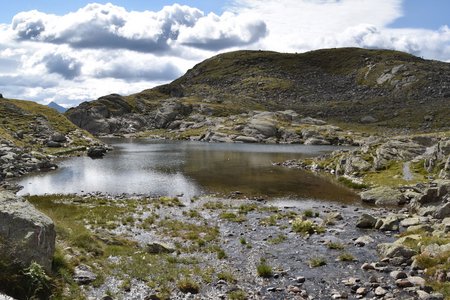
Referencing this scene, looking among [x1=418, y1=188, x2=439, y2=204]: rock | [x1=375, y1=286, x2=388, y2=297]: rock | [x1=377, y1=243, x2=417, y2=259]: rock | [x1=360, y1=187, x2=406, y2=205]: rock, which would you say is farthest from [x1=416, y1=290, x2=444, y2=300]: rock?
[x1=360, y1=187, x2=406, y2=205]: rock

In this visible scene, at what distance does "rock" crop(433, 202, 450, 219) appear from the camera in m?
39.0

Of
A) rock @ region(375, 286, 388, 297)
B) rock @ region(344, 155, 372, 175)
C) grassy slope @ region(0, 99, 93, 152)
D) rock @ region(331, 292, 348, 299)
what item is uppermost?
grassy slope @ region(0, 99, 93, 152)

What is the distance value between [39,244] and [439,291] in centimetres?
2108

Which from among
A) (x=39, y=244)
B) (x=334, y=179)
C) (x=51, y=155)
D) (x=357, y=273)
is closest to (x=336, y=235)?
(x=357, y=273)

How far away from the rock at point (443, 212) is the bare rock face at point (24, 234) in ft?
114

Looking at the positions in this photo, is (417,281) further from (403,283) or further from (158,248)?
(158,248)

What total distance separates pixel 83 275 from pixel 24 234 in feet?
15.6

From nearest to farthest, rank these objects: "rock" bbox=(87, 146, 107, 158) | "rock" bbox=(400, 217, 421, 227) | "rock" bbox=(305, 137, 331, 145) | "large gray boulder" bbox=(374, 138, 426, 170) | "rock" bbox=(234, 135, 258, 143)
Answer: "rock" bbox=(400, 217, 421, 227), "large gray boulder" bbox=(374, 138, 426, 170), "rock" bbox=(87, 146, 107, 158), "rock" bbox=(305, 137, 331, 145), "rock" bbox=(234, 135, 258, 143)

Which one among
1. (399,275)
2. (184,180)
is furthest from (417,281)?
(184,180)

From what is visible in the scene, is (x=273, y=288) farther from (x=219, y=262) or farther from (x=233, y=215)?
(x=233, y=215)

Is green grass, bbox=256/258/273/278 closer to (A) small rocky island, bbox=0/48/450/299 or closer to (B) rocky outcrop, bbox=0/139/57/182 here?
(A) small rocky island, bbox=0/48/450/299

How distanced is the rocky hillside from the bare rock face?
63939 mm

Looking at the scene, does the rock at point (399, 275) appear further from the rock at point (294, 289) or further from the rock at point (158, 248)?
the rock at point (158, 248)

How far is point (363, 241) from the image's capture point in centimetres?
3356
